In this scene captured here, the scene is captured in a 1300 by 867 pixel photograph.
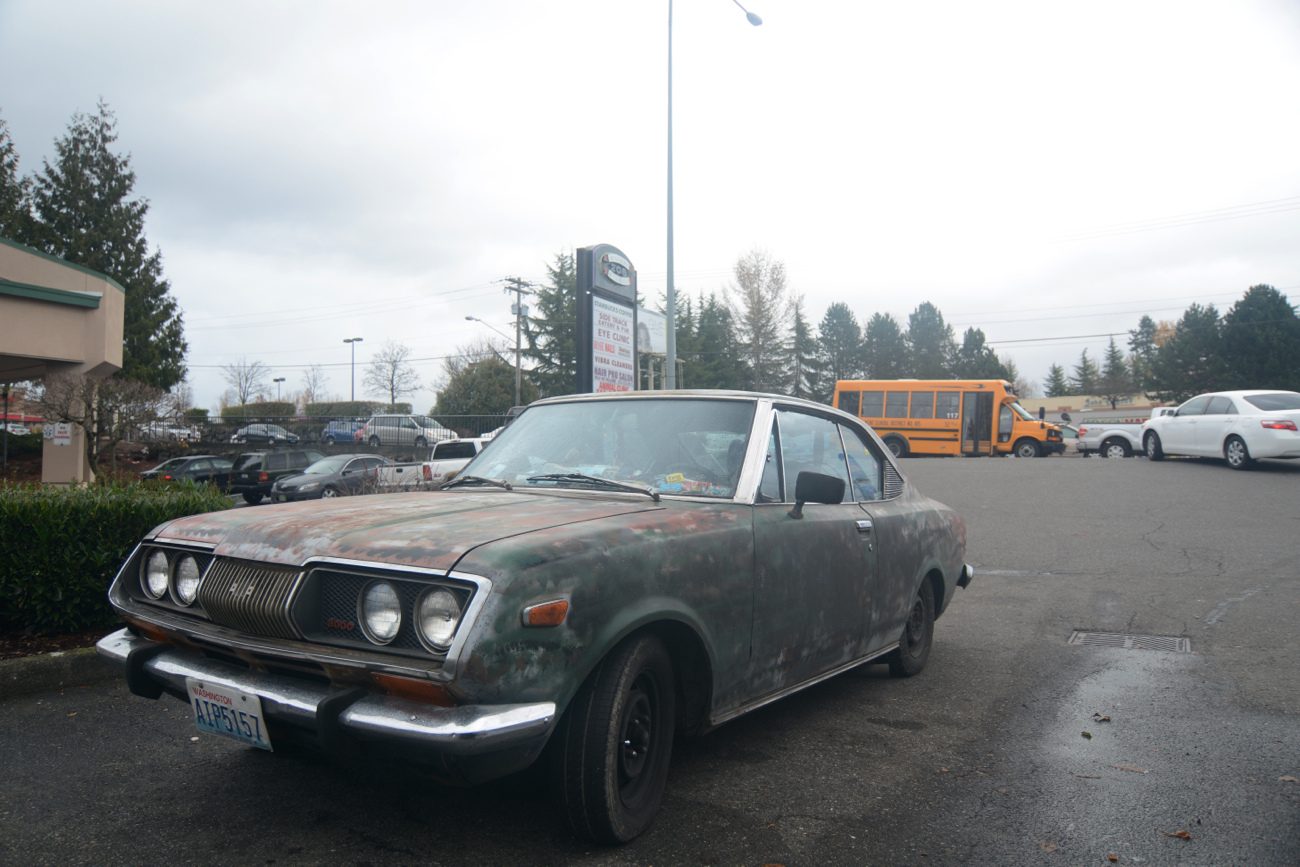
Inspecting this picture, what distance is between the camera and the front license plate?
8.07 ft

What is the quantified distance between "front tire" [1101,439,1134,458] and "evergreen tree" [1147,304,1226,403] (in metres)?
34.3

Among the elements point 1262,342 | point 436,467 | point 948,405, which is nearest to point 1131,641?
point 436,467

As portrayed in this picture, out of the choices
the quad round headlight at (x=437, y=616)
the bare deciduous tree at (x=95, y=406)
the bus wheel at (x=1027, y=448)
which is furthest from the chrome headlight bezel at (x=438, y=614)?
the bus wheel at (x=1027, y=448)

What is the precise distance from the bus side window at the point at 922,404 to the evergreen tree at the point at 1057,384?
89707 millimetres

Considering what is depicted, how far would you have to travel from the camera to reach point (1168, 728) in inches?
159

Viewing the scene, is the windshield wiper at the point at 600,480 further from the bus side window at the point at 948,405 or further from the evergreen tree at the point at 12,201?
the evergreen tree at the point at 12,201

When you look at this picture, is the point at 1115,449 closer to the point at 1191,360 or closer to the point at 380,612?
the point at 380,612

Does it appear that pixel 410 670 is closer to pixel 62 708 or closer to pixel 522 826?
pixel 522 826

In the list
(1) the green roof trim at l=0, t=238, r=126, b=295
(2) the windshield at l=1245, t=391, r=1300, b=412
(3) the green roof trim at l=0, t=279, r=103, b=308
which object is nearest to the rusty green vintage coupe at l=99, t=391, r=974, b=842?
(3) the green roof trim at l=0, t=279, r=103, b=308

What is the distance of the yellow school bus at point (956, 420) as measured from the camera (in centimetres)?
2694

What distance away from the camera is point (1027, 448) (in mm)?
26922

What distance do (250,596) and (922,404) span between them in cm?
2728

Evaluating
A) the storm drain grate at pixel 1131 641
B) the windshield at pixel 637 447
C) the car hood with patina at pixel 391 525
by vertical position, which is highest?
the windshield at pixel 637 447

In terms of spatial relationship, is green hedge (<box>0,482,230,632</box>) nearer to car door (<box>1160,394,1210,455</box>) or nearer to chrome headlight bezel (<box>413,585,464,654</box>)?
chrome headlight bezel (<box>413,585,464,654</box>)
